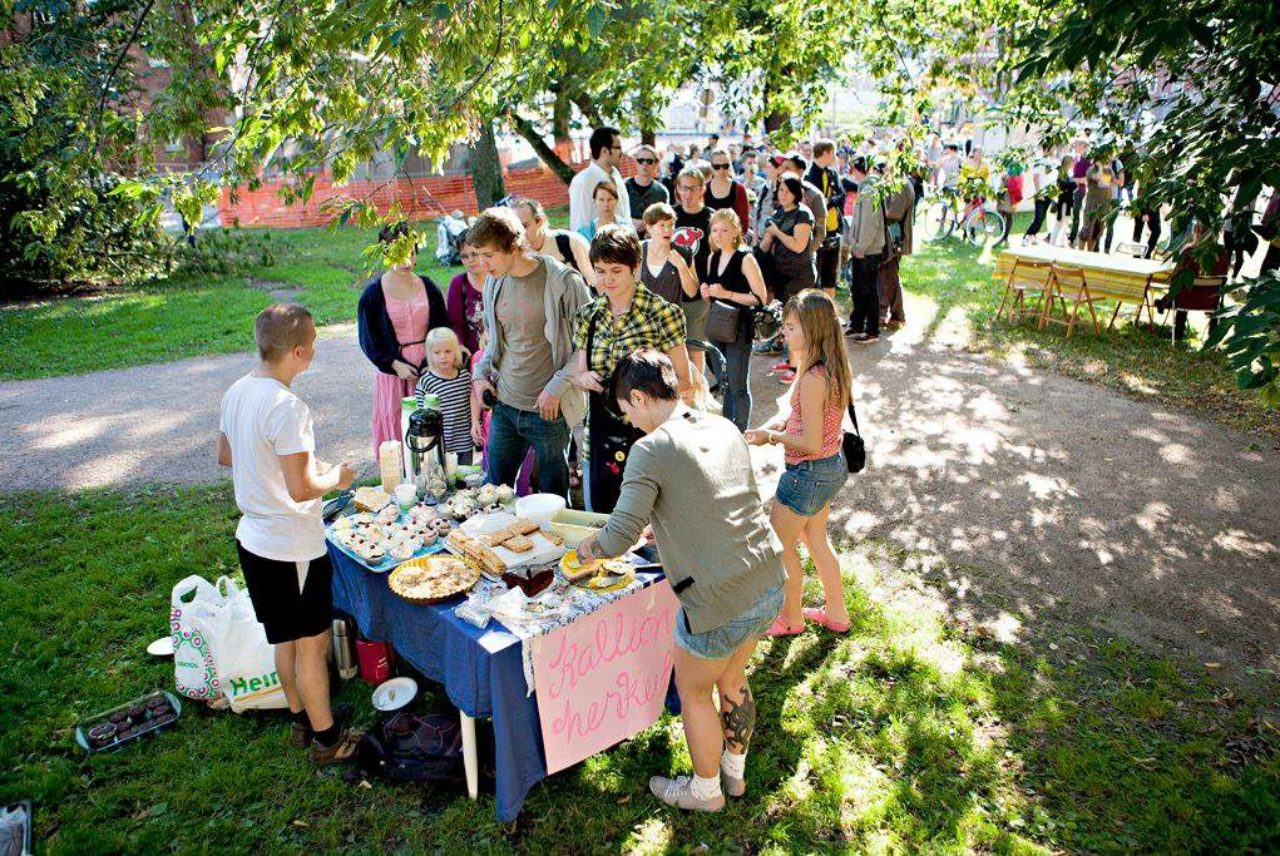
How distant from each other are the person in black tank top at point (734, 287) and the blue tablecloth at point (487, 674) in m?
3.21

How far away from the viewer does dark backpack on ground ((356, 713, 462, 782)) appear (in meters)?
3.28

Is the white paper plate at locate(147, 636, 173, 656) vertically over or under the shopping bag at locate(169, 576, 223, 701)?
under

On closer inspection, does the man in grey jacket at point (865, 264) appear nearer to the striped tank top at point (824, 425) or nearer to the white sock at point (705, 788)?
the striped tank top at point (824, 425)

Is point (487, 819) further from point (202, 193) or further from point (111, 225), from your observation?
point (111, 225)

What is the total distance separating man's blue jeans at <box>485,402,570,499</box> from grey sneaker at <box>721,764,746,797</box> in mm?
1741

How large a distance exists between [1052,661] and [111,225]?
13952mm

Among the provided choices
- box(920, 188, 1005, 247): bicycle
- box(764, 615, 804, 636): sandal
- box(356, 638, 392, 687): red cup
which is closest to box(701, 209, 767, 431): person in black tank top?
box(764, 615, 804, 636): sandal

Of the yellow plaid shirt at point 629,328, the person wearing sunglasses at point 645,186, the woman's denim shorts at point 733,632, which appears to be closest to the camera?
the woman's denim shorts at point 733,632

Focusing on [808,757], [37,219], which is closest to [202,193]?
[37,219]

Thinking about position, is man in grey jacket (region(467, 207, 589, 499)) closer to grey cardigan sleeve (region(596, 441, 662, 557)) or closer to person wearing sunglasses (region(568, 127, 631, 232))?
grey cardigan sleeve (region(596, 441, 662, 557))

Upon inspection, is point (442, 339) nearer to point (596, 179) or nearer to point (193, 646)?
point (193, 646)

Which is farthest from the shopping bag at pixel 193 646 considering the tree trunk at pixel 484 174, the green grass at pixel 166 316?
the tree trunk at pixel 484 174

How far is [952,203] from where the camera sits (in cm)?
685

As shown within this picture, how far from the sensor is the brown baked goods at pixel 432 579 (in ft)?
10.1
